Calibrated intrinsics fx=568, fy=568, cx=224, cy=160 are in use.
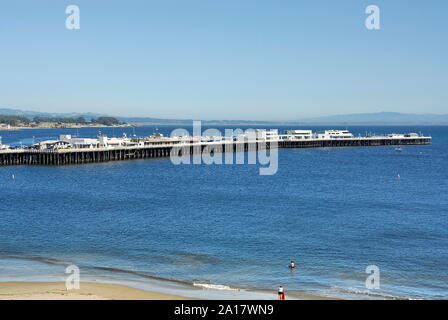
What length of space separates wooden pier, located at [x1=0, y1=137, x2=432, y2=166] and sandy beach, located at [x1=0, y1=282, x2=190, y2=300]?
66.0 metres

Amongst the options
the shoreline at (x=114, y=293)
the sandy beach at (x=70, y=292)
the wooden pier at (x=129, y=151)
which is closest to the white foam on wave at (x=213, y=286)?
the shoreline at (x=114, y=293)

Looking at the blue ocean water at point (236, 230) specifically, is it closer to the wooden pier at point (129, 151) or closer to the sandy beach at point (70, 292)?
the sandy beach at point (70, 292)

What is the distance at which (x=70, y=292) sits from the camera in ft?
80.7

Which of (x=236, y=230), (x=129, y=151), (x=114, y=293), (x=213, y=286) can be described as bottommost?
(x=213, y=286)

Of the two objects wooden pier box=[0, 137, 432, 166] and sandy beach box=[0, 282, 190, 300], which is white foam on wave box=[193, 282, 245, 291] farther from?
wooden pier box=[0, 137, 432, 166]

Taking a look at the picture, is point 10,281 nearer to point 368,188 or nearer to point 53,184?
point 53,184

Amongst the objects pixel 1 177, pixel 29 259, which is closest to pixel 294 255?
pixel 29 259

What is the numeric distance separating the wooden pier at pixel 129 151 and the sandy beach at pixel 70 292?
66009 mm

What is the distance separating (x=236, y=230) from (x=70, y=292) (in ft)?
54.3

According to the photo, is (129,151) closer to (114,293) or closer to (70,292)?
(70,292)

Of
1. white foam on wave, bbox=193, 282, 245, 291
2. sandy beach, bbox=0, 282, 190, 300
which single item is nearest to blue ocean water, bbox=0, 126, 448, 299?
white foam on wave, bbox=193, 282, 245, 291

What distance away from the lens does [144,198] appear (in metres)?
55.1

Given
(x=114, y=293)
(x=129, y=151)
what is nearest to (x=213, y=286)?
(x=114, y=293)

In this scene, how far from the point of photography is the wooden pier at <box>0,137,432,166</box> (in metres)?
89.4
